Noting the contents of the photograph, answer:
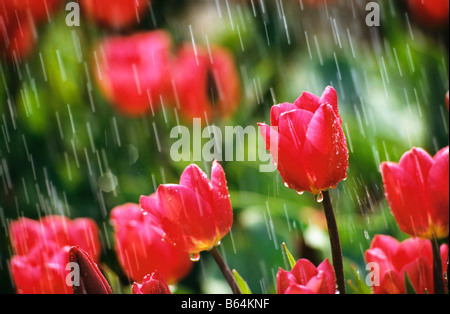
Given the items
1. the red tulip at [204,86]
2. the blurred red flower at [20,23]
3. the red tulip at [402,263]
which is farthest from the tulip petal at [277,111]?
the blurred red flower at [20,23]

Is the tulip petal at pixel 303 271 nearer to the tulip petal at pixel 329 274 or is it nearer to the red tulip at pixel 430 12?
the tulip petal at pixel 329 274

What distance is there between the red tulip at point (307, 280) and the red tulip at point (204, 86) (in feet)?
1.73

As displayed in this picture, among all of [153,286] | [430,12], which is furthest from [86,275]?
[430,12]

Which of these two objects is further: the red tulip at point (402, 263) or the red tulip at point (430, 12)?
the red tulip at point (430, 12)

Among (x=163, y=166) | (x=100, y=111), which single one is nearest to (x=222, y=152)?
(x=163, y=166)

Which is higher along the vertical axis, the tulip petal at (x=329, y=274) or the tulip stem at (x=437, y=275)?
the tulip petal at (x=329, y=274)

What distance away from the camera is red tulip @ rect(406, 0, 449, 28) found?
1.00 metres

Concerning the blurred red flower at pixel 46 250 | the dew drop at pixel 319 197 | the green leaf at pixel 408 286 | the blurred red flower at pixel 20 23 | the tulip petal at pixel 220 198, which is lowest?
the green leaf at pixel 408 286

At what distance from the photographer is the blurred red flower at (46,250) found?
48 cm

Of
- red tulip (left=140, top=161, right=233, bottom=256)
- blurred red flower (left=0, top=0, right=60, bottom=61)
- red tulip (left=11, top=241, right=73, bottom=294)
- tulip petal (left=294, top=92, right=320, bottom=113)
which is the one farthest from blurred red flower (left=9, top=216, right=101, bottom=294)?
blurred red flower (left=0, top=0, right=60, bottom=61)

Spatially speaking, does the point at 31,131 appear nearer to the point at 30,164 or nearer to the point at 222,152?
the point at 30,164

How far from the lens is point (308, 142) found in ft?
1.29

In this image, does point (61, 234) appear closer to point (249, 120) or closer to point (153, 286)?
point (153, 286)
